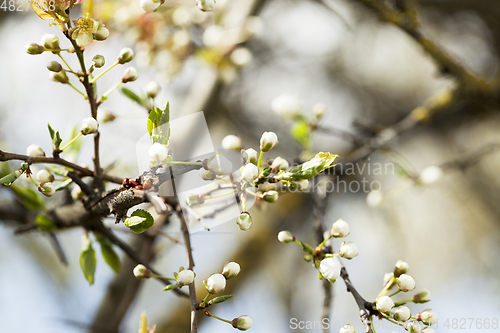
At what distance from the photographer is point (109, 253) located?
2.33ft

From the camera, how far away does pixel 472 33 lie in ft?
6.82

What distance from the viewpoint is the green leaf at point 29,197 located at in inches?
29.4

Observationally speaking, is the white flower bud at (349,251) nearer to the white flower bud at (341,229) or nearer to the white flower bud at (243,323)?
the white flower bud at (341,229)

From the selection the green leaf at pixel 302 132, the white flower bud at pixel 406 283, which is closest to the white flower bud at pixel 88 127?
the white flower bud at pixel 406 283

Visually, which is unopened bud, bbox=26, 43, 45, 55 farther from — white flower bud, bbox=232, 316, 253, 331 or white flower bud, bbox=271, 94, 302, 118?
white flower bud, bbox=271, 94, 302, 118

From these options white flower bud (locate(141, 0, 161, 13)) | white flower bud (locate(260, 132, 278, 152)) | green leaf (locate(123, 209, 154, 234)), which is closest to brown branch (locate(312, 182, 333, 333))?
white flower bud (locate(260, 132, 278, 152))

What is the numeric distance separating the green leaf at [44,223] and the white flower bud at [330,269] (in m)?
0.54

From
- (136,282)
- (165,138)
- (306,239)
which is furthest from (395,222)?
(165,138)

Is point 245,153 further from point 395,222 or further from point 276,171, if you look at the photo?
point 395,222

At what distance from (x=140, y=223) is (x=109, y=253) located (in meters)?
0.33

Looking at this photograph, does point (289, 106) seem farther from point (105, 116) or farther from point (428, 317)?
point (428, 317)

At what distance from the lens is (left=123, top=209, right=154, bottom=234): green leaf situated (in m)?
0.43

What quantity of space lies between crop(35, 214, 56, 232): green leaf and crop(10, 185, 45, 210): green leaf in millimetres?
86

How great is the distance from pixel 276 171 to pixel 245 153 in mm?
77
